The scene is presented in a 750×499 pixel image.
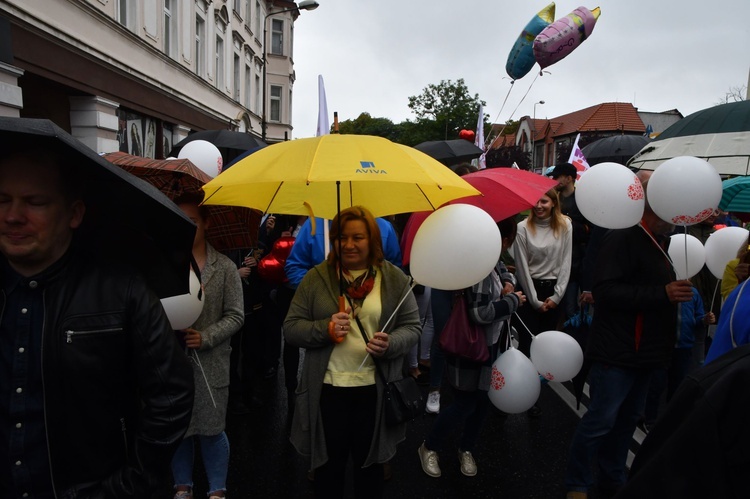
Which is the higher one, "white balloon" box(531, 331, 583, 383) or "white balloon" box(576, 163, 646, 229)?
"white balloon" box(576, 163, 646, 229)

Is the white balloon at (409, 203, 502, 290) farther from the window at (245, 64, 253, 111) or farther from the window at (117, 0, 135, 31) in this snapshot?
the window at (245, 64, 253, 111)

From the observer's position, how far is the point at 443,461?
144 inches

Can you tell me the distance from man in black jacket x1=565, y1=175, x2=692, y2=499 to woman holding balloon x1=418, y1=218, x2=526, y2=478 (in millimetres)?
575

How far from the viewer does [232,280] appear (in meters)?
2.95

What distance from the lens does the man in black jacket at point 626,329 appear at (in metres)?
2.91

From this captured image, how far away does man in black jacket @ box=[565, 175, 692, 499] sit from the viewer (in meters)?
2.91

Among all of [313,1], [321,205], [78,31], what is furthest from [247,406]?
[313,1]

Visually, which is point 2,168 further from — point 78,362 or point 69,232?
point 78,362

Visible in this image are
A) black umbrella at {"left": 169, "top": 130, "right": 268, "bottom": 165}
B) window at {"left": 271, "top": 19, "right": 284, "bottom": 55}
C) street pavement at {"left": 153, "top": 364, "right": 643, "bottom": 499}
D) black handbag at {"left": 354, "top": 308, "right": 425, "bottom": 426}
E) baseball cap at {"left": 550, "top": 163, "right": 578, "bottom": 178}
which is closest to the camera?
black handbag at {"left": 354, "top": 308, "right": 425, "bottom": 426}

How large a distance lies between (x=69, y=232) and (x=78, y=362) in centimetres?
38

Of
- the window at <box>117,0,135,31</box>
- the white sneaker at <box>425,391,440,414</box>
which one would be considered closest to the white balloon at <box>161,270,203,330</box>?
the white sneaker at <box>425,391,440,414</box>

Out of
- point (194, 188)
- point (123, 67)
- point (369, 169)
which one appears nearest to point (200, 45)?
point (123, 67)

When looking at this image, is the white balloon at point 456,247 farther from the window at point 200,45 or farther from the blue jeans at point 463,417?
the window at point 200,45

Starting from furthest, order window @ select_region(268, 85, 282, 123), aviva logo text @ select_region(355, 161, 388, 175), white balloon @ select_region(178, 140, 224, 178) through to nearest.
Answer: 1. window @ select_region(268, 85, 282, 123)
2. white balloon @ select_region(178, 140, 224, 178)
3. aviva logo text @ select_region(355, 161, 388, 175)
